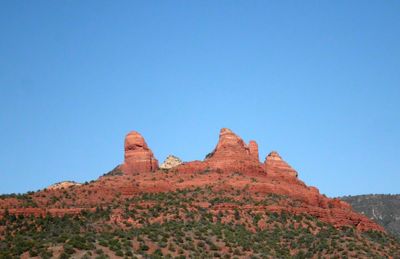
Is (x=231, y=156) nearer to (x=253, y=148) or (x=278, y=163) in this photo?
(x=253, y=148)

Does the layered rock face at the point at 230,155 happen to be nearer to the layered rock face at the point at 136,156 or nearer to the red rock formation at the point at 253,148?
the red rock formation at the point at 253,148

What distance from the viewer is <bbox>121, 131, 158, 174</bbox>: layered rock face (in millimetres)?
97250

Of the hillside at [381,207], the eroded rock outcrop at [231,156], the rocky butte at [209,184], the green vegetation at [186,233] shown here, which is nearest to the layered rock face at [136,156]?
the rocky butte at [209,184]

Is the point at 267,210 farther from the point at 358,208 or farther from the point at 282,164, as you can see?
the point at 358,208

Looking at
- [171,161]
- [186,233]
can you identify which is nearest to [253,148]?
[171,161]

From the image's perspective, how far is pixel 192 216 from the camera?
74.8m

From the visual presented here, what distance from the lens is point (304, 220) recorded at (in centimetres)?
8119

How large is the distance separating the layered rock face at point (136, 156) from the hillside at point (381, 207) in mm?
69723

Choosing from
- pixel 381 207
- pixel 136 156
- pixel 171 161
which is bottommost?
pixel 136 156

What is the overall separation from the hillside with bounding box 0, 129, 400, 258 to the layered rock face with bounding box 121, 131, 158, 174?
0.13m

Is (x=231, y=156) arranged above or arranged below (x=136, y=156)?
below

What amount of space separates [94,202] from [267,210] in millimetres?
18827

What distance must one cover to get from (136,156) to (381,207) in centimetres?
8139

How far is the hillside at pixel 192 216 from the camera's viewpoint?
210 ft
